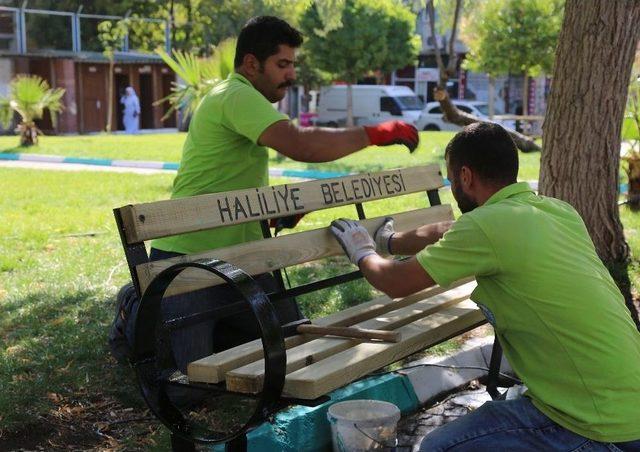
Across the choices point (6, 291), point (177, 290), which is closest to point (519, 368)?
point (177, 290)

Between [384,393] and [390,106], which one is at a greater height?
[390,106]

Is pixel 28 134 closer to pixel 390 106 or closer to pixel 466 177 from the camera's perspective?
pixel 390 106

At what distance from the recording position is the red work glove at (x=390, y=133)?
12.8ft

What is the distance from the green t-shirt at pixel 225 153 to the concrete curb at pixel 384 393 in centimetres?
77

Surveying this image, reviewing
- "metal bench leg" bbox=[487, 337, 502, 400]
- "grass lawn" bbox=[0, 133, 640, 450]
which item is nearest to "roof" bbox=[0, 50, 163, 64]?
"grass lawn" bbox=[0, 133, 640, 450]

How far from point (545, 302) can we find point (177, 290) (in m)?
1.30

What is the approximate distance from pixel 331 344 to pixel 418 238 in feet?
2.60

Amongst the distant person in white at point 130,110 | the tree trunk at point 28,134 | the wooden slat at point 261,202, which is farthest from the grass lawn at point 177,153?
the wooden slat at point 261,202

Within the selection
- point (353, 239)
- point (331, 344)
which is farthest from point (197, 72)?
point (331, 344)

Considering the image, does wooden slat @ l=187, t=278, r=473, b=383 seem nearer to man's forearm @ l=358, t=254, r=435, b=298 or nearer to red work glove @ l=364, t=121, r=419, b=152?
man's forearm @ l=358, t=254, r=435, b=298

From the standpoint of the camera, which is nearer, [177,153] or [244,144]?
[244,144]

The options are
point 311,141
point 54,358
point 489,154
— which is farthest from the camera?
point 54,358

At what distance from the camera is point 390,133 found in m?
3.89

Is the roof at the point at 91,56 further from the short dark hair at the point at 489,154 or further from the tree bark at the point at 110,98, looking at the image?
the short dark hair at the point at 489,154
